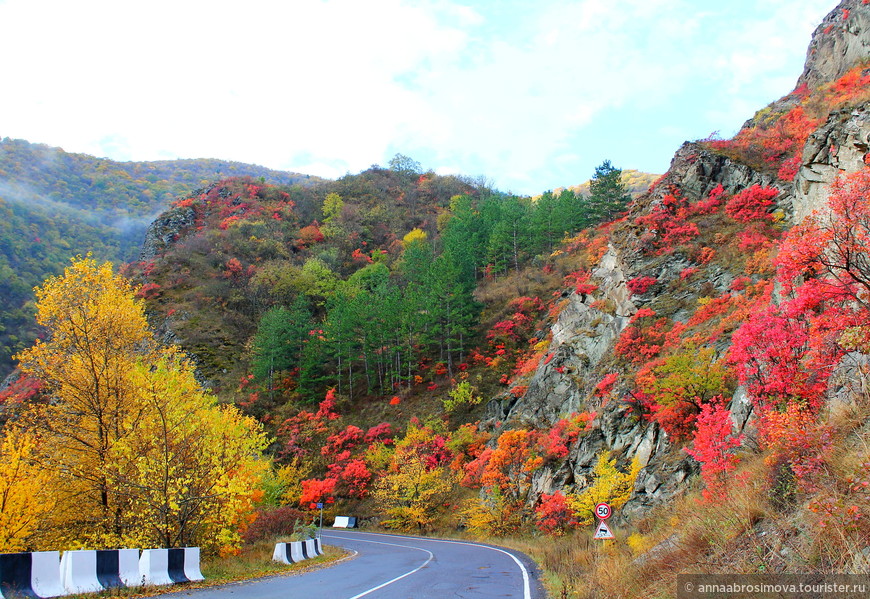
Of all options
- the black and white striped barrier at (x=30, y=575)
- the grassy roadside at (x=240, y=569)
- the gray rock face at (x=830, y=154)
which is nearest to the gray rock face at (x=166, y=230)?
the grassy roadside at (x=240, y=569)

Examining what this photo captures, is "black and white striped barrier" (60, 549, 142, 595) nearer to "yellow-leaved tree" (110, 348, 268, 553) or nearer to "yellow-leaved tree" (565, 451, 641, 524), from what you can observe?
"yellow-leaved tree" (110, 348, 268, 553)

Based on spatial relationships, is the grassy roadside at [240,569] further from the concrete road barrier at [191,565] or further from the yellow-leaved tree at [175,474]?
the yellow-leaved tree at [175,474]

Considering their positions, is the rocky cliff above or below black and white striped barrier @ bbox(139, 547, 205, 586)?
above

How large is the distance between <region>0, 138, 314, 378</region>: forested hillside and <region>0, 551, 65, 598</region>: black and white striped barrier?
71158 millimetres

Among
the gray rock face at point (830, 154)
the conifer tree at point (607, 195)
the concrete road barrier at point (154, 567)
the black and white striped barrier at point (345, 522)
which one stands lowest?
the black and white striped barrier at point (345, 522)

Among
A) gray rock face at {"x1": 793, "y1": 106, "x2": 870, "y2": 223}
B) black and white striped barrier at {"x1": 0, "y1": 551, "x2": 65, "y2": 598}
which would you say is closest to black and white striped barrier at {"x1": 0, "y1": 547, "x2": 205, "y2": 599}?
black and white striped barrier at {"x1": 0, "y1": 551, "x2": 65, "y2": 598}

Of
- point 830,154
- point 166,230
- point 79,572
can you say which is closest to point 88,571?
point 79,572

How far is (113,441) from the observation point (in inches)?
559

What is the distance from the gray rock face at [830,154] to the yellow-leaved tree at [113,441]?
23.8 meters

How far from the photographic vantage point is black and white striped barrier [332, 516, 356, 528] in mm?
38531

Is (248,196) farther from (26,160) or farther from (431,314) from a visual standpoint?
(26,160)

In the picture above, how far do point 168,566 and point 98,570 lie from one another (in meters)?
1.96

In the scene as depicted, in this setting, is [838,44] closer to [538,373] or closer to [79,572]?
[538,373]

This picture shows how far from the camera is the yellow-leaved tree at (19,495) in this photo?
11945 mm
